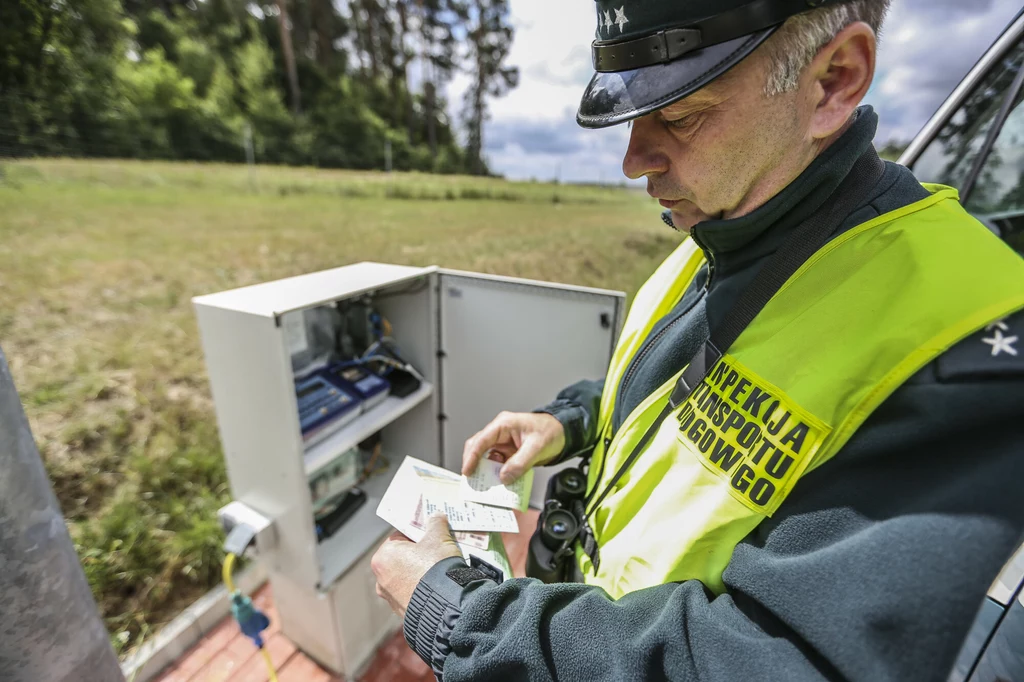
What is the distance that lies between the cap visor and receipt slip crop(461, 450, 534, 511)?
2.85ft

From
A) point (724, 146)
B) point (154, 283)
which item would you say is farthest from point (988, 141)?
point (154, 283)

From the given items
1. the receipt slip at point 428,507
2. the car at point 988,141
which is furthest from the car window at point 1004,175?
the receipt slip at point 428,507

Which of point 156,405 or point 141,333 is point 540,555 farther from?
point 141,333

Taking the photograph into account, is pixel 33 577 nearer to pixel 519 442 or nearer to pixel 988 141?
pixel 519 442

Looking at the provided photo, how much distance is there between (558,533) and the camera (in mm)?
1078

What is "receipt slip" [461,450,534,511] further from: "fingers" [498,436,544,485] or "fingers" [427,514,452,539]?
"fingers" [427,514,452,539]

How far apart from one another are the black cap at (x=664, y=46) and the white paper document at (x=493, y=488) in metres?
0.87

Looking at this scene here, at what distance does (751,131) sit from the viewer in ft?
2.20

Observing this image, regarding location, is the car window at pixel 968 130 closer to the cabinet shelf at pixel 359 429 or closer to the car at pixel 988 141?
the car at pixel 988 141

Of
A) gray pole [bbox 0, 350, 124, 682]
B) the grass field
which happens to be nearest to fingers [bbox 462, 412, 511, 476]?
gray pole [bbox 0, 350, 124, 682]

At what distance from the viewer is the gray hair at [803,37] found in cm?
62

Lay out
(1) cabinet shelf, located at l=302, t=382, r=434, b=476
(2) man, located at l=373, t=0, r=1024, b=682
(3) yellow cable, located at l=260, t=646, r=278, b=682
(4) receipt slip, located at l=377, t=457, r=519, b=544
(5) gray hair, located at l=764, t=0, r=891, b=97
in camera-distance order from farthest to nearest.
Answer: (3) yellow cable, located at l=260, t=646, r=278, b=682
(1) cabinet shelf, located at l=302, t=382, r=434, b=476
(4) receipt slip, located at l=377, t=457, r=519, b=544
(5) gray hair, located at l=764, t=0, r=891, b=97
(2) man, located at l=373, t=0, r=1024, b=682

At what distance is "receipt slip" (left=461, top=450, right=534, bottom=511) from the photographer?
1.10 meters

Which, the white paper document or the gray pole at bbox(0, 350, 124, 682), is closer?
the gray pole at bbox(0, 350, 124, 682)
